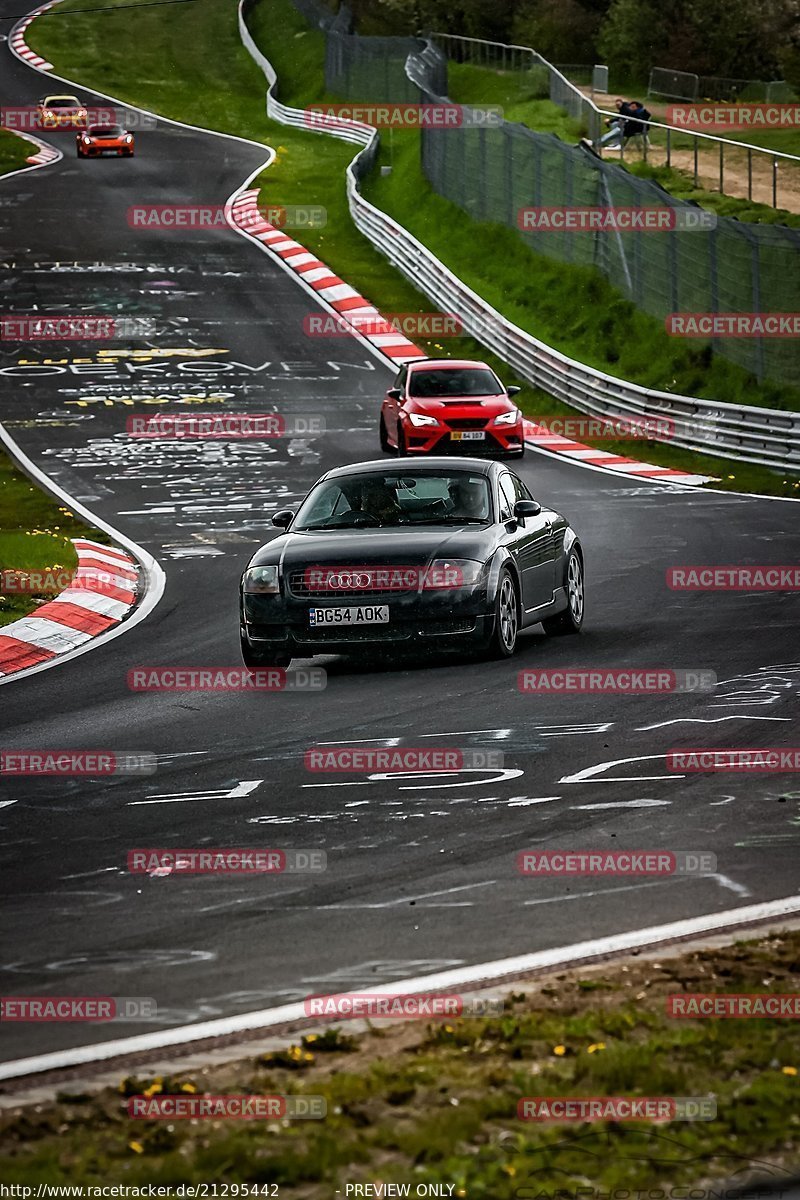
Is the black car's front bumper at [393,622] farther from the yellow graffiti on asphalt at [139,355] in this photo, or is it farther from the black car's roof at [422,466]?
the yellow graffiti on asphalt at [139,355]

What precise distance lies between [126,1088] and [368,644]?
302 inches

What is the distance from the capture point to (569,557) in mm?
14789

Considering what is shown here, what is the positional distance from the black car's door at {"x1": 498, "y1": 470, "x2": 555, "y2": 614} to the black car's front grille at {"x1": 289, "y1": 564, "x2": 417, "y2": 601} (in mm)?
1030

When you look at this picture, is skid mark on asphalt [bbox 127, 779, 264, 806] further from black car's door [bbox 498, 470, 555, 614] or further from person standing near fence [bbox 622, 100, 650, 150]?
person standing near fence [bbox 622, 100, 650, 150]

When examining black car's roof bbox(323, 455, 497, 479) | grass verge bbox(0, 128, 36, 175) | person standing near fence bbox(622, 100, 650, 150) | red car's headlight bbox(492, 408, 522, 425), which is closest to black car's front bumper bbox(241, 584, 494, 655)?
black car's roof bbox(323, 455, 497, 479)

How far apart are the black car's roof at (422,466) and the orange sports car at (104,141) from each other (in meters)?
47.5

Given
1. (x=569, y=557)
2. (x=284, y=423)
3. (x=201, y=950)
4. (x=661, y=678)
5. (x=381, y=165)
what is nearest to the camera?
(x=201, y=950)

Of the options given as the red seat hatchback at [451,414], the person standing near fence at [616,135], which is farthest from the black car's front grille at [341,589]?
the person standing near fence at [616,135]

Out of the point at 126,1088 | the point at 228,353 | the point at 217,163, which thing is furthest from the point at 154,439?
the point at 217,163

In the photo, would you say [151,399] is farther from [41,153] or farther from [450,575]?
[41,153]

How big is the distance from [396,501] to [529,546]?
102 cm

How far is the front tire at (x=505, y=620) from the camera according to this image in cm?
1307

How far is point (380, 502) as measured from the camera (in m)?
13.8

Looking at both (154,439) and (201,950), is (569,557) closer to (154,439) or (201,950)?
(201,950)
